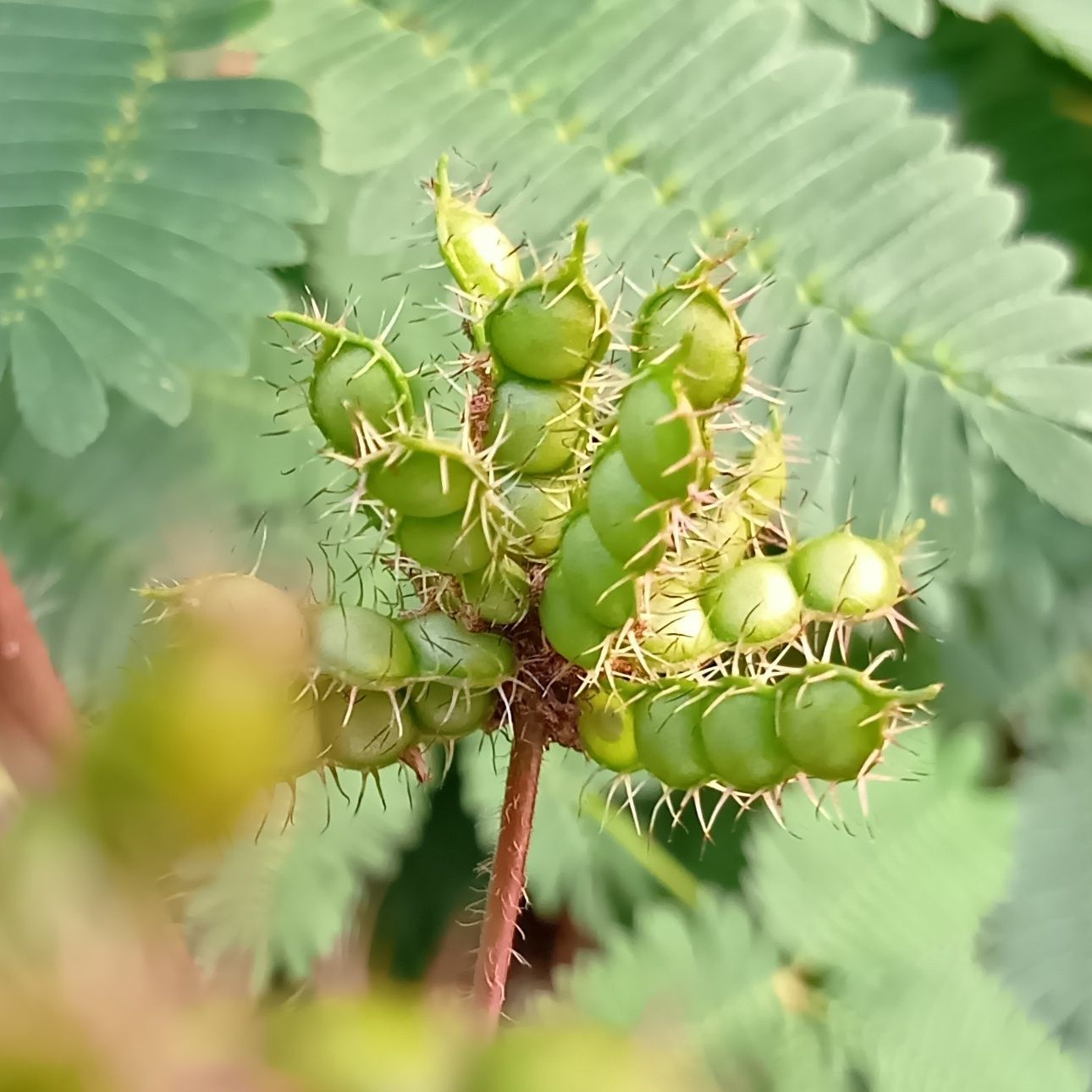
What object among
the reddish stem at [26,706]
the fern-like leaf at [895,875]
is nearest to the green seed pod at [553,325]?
the reddish stem at [26,706]

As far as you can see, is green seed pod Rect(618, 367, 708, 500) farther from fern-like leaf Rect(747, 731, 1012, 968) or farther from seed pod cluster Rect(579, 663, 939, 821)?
fern-like leaf Rect(747, 731, 1012, 968)

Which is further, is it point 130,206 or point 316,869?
point 316,869

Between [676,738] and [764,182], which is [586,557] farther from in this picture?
[764,182]

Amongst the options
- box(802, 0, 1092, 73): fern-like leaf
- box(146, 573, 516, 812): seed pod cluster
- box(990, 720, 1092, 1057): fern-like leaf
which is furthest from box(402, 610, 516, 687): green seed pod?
box(990, 720, 1092, 1057): fern-like leaf

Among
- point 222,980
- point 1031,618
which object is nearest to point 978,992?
point 1031,618

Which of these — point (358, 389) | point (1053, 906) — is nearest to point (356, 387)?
point (358, 389)

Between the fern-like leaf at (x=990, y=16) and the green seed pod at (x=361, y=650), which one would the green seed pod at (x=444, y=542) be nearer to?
the green seed pod at (x=361, y=650)

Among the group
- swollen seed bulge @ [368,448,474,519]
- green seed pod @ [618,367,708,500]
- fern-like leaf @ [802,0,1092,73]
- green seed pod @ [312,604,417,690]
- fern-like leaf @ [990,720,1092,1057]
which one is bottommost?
fern-like leaf @ [990,720,1092,1057]
